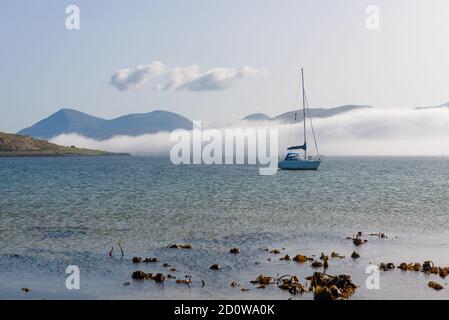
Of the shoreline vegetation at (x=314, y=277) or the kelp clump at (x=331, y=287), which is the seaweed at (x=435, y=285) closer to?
the shoreline vegetation at (x=314, y=277)

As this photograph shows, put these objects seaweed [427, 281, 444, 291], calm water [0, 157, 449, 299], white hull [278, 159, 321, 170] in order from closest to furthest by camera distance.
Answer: seaweed [427, 281, 444, 291] < calm water [0, 157, 449, 299] < white hull [278, 159, 321, 170]

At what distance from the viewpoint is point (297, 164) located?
141625mm

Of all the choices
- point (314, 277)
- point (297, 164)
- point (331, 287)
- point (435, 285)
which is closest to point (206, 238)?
point (314, 277)

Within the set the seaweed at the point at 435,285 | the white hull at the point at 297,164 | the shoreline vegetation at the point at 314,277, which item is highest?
the white hull at the point at 297,164

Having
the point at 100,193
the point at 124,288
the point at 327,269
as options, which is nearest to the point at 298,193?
the point at 100,193

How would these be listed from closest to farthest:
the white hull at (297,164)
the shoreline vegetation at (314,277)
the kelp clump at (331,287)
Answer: the kelp clump at (331,287) < the shoreline vegetation at (314,277) < the white hull at (297,164)

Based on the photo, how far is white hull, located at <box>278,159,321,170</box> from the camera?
459 feet

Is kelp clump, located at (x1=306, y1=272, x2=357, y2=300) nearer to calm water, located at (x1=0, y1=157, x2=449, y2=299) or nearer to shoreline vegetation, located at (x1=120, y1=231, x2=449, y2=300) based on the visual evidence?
shoreline vegetation, located at (x1=120, y1=231, x2=449, y2=300)

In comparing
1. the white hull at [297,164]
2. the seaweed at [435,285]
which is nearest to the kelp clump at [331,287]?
the seaweed at [435,285]

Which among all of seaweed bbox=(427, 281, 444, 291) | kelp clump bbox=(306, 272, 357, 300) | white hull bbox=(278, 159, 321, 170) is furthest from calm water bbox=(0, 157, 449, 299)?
white hull bbox=(278, 159, 321, 170)

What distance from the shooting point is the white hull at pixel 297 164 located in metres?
140

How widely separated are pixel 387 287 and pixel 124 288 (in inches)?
578

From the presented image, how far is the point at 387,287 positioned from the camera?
27.1 meters

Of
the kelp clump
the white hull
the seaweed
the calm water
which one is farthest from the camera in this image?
the white hull
